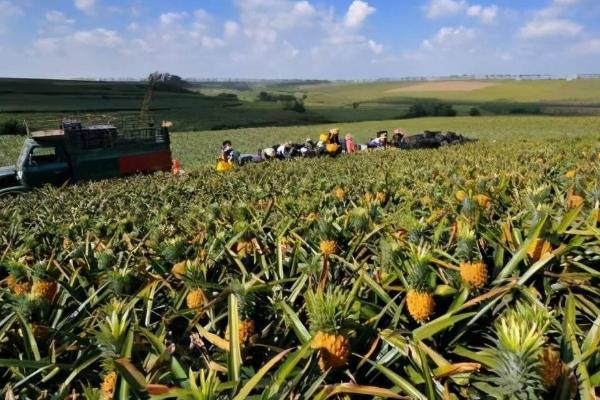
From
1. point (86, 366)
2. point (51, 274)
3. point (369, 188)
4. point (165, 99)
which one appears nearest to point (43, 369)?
point (86, 366)

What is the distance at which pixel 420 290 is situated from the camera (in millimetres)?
1359

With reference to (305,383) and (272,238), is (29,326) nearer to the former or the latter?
(305,383)

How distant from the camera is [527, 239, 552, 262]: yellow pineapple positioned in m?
1.56

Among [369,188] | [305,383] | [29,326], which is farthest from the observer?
[369,188]

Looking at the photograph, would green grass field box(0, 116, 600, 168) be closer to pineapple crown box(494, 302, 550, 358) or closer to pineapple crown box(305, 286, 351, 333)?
pineapple crown box(305, 286, 351, 333)

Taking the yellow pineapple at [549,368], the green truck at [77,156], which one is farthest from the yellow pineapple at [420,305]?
the green truck at [77,156]

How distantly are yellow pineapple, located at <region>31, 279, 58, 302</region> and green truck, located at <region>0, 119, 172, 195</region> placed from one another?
8942 millimetres

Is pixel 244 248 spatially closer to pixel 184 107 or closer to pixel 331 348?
pixel 331 348

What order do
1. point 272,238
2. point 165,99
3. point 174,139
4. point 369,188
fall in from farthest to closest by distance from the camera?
point 165,99 < point 174,139 < point 369,188 < point 272,238

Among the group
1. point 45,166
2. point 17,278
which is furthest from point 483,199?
point 45,166

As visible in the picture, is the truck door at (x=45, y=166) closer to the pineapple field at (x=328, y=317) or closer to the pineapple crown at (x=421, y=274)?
the pineapple field at (x=328, y=317)

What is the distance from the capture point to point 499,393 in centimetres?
101

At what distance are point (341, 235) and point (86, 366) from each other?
1.19 meters

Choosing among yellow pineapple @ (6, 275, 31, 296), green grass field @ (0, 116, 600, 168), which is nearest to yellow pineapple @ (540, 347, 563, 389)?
yellow pineapple @ (6, 275, 31, 296)
